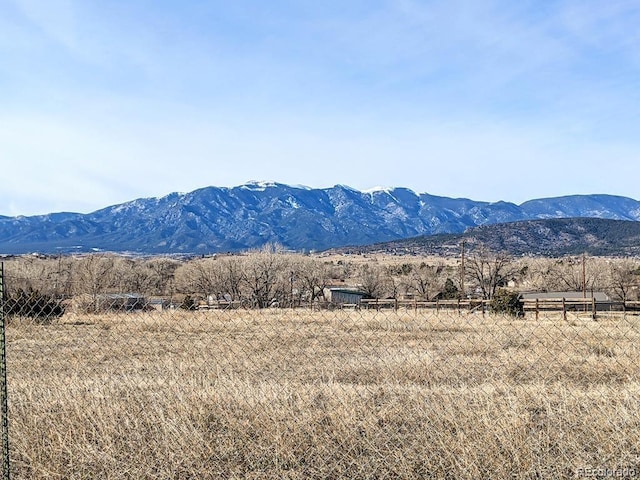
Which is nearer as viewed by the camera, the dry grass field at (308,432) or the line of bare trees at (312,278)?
the dry grass field at (308,432)

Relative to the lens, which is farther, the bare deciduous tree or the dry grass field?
the bare deciduous tree

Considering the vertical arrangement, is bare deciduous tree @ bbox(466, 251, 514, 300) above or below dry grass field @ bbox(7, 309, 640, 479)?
below

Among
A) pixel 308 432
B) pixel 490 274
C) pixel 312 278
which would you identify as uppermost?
pixel 308 432

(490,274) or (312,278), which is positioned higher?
(490,274)

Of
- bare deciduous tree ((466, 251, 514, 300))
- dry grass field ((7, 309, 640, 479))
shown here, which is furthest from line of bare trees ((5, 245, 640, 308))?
dry grass field ((7, 309, 640, 479))

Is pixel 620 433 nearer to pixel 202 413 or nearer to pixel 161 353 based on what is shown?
pixel 202 413

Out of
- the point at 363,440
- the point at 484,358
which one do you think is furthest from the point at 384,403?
the point at 484,358

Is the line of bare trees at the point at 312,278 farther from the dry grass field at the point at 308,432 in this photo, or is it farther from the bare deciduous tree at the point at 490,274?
the dry grass field at the point at 308,432

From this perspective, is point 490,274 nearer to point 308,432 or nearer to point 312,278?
point 312,278

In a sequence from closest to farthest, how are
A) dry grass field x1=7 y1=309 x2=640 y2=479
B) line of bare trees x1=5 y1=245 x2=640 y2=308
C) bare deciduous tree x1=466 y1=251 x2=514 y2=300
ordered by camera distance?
dry grass field x1=7 y1=309 x2=640 y2=479 < line of bare trees x1=5 y1=245 x2=640 y2=308 < bare deciduous tree x1=466 y1=251 x2=514 y2=300

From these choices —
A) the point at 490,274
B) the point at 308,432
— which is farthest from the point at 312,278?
the point at 308,432

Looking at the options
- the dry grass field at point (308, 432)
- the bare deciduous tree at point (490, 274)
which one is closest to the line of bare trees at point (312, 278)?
the bare deciduous tree at point (490, 274)

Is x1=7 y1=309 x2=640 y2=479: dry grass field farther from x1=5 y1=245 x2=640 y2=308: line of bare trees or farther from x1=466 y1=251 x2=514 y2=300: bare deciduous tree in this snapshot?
x1=466 y1=251 x2=514 y2=300: bare deciduous tree

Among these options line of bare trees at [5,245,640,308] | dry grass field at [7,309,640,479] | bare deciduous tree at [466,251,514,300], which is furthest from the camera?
bare deciduous tree at [466,251,514,300]
